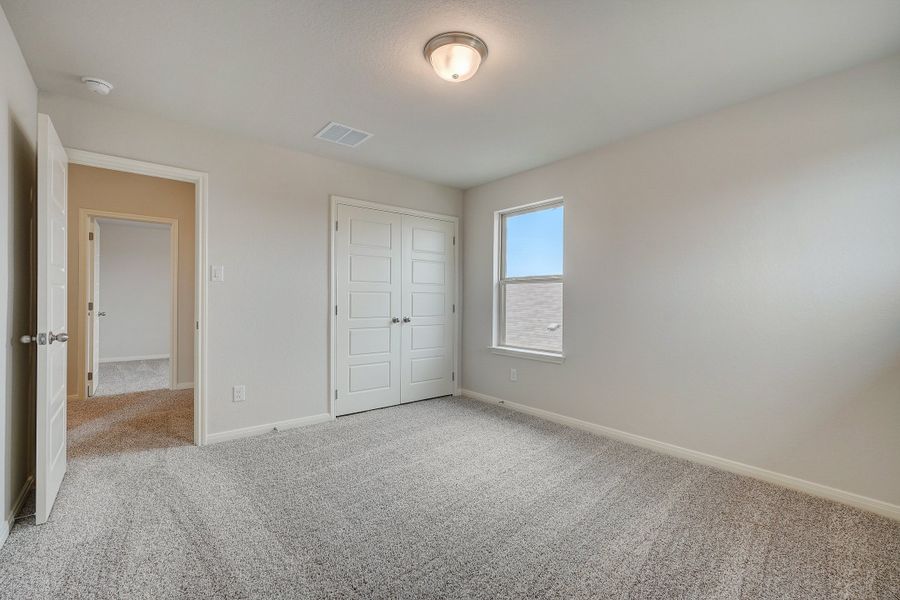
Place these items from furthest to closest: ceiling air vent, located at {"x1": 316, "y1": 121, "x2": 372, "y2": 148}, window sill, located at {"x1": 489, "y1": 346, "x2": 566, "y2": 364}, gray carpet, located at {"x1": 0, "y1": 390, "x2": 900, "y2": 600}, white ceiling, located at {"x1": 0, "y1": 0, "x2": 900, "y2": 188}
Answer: window sill, located at {"x1": 489, "y1": 346, "x2": 566, "y2": 364}, ceiling air vent, located at {"x1": 316, "y1": 121, "x2": 372, "y2": 148}, white ceiling, located at {"x1": 0, "y1": 0, "x2": 900, "y2": 188}, gray carpet, located at {"x1": 0, "y1": 390, "x2": 900, "y2": 600}

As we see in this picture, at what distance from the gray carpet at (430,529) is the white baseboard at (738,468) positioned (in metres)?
0.08

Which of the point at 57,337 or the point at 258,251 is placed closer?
the point at 57,337

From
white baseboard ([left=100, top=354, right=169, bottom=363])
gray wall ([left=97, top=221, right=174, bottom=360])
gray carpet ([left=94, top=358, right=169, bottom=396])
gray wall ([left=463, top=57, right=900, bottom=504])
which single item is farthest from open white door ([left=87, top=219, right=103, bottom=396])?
gray wall ([left=463, top=57, right=900, bottom=504])

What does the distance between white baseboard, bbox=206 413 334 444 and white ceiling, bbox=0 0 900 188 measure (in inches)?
93.4

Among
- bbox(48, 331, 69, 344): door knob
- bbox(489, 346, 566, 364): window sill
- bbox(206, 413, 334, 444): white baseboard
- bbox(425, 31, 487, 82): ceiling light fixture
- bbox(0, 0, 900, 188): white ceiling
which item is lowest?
Result: bbox(206, 413, 334, 444): white baseboard

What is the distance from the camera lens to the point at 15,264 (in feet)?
6.68

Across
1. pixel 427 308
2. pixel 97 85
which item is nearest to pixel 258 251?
pixel 97 85

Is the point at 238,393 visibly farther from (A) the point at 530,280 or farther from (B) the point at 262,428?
(A) the point at 530,280

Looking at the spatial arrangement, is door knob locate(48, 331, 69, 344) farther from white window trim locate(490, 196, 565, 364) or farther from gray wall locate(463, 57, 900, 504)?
Answer: gray wall locate(463, 57, 900, 504)

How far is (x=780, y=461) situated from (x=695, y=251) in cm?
142

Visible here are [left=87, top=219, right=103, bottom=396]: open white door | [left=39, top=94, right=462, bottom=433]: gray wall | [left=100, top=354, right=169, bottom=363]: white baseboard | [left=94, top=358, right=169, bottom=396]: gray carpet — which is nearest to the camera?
[left=39, top=94, right=462, bottom=433]: gray wall

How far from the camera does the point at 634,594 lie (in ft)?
5.08

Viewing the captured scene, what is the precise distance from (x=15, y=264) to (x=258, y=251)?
4.74ft

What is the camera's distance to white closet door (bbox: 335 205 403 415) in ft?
12.6
